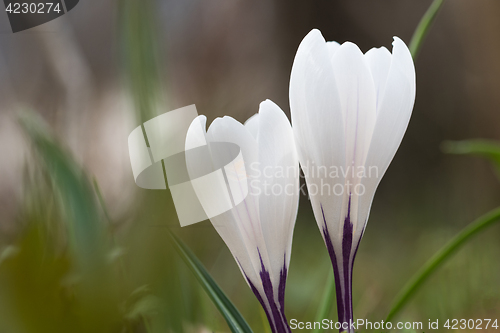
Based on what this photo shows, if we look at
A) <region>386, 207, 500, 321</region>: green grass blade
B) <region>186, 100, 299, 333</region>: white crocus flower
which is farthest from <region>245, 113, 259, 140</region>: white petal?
<region>386, 207, 500, 321</region>: green grass blade

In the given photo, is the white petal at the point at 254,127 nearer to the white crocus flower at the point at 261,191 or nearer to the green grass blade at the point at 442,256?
the white crocus flower at the point at 261,191

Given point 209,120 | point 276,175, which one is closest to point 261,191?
point 276,175

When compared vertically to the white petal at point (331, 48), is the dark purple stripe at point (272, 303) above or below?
below

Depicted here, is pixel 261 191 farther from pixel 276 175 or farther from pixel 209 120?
pixel 209 120

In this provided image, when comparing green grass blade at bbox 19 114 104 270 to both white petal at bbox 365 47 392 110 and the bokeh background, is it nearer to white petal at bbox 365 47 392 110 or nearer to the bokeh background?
the bokeh background

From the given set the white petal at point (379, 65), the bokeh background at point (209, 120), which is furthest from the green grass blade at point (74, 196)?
the white petal at point (379, 65)

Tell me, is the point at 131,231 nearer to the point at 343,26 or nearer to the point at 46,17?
the point at 46,17

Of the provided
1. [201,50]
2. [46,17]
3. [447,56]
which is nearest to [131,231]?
[46,17]
